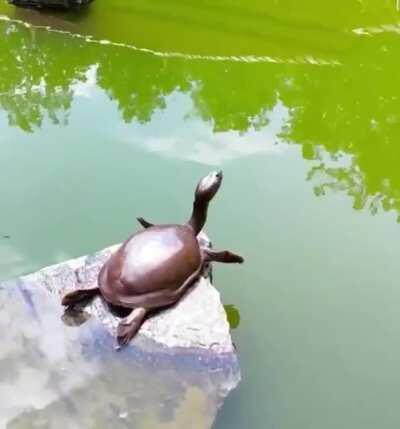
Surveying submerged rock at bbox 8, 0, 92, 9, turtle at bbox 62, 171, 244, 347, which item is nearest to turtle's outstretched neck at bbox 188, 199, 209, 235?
turtle at bbox 62, 171, 244, 347

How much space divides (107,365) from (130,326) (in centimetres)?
17

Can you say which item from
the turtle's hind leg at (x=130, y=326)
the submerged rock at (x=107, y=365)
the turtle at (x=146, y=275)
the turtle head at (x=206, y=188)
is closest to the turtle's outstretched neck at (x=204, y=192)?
the turtle head at (x=206, y=188)

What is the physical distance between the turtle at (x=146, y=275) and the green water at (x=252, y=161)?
382 millimetres

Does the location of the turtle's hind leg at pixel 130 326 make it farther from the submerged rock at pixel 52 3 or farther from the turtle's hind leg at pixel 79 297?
the submerged rock at pixel 52 3

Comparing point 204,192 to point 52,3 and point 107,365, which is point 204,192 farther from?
point 52,3

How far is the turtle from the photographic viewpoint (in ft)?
9.75

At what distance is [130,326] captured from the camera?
2912 millimetres

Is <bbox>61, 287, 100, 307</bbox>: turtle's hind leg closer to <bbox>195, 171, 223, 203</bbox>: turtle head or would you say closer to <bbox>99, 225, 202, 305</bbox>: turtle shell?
<bbox>99, 225, 202, 305</bbox>: turtle shell

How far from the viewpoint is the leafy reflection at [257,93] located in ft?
14.6

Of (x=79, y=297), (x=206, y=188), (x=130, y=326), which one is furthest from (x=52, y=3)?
(x=130, y=326)

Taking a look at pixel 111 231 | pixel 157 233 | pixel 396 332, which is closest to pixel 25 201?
pixel 111 231

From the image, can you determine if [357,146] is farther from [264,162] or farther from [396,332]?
[396,332]

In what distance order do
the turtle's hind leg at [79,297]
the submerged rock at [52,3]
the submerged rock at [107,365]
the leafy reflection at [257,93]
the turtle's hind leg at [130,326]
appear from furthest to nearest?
the submerged rock at [52,3]
the leafy reflection at [257,93]
the turtle's hind leg at [79,297]
the turtle's hind leg at [130,326]
the submerged rock at [107,365]

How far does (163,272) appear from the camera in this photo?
302 centimetres
